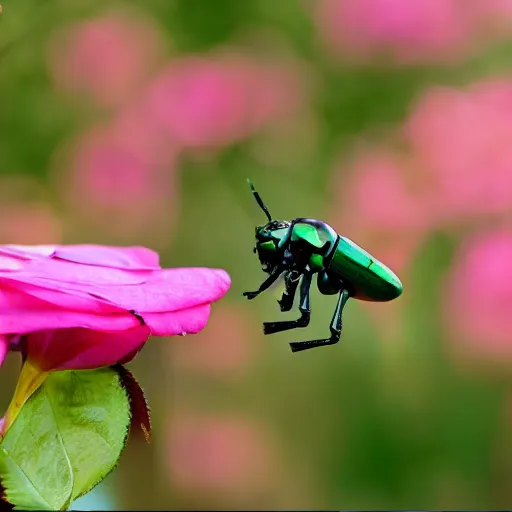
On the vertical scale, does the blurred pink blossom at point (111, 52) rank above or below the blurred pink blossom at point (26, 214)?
above

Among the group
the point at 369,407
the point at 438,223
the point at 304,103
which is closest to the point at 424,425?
the point at 369,407

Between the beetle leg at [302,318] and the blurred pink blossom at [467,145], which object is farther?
the blurred pink blossom at [467,145]

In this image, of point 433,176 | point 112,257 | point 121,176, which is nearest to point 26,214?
point 121,176

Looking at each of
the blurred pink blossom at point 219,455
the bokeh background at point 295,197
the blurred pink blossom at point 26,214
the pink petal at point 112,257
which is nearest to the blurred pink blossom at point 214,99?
the bokeh background at point 295,197

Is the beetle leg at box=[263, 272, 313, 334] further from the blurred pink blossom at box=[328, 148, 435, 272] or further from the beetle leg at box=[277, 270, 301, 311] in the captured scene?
the blurred pink blossom at box=[328, 148, 435, 272]

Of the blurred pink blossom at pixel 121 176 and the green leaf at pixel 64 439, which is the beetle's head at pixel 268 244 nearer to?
the green leaf at pixel 64 439

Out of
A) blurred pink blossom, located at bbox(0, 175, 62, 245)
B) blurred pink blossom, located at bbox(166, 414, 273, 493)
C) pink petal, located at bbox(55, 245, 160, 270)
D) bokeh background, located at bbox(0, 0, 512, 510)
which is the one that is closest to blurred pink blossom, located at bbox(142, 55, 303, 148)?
bokeh background, located at bbox(0, 0, 512, 510)

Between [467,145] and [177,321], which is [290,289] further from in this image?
[467,145]
